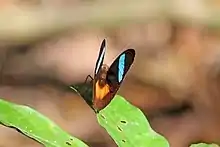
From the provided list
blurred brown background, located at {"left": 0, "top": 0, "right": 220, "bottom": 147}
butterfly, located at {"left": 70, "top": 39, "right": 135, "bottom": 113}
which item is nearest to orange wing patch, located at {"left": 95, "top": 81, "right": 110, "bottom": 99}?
butterfly, located at {"left": 70, "top": 39, "right": 135, "bottom": 113}

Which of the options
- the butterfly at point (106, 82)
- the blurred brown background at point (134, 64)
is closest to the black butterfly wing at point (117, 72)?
the butterfly at point (106, 82)

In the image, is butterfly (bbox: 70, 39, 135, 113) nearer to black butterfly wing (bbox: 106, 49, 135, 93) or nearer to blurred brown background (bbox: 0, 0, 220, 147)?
black butterfly wing (bbox: 106, 49, 135, 93)

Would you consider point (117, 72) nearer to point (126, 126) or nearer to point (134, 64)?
point (126, 126)

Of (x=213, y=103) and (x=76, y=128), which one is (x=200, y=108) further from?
(x=76, y=128)

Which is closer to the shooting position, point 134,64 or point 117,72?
point 117,72

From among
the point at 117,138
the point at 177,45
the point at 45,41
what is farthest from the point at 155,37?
the point at 117,138

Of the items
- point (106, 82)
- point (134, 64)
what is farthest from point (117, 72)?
point (134, 64)

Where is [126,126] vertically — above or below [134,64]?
above
